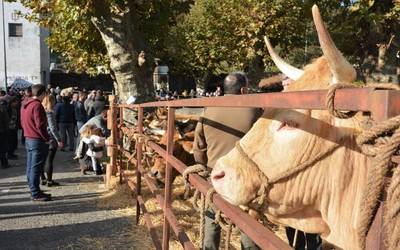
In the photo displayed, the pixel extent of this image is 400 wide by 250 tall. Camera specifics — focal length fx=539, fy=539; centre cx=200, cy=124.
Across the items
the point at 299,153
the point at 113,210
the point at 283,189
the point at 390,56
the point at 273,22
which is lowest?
the point at 113,210

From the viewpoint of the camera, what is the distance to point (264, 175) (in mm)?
2410

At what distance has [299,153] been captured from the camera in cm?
232

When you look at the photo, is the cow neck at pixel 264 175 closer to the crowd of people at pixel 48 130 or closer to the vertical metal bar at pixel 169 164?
the vertical metal bar at pixel 169 164

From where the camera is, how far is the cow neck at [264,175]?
2.26 meters

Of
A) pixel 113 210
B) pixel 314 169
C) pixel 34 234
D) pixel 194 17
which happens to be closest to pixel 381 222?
pixel 314 169

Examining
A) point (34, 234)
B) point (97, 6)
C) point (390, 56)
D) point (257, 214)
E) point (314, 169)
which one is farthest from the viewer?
point (390, 56)

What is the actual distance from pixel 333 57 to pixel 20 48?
40.4m

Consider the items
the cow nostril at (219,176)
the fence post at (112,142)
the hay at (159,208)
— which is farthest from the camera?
the fence post at (112,142)

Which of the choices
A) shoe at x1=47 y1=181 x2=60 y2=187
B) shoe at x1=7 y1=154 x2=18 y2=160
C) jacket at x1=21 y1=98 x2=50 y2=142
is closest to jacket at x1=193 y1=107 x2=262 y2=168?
jacket at x1=21 y1=98 x2=50 y2=142

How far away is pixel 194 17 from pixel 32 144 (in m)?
31.6

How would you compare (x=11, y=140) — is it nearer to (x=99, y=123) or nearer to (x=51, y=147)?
(x=99, y=123)

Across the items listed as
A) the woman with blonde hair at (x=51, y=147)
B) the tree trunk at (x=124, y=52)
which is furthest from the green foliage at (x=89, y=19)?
the woman with blonde hair at (x=51, y=147)

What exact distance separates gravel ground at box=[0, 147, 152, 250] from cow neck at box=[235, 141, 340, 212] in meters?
3.81

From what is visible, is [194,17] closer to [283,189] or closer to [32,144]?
[32,144]
